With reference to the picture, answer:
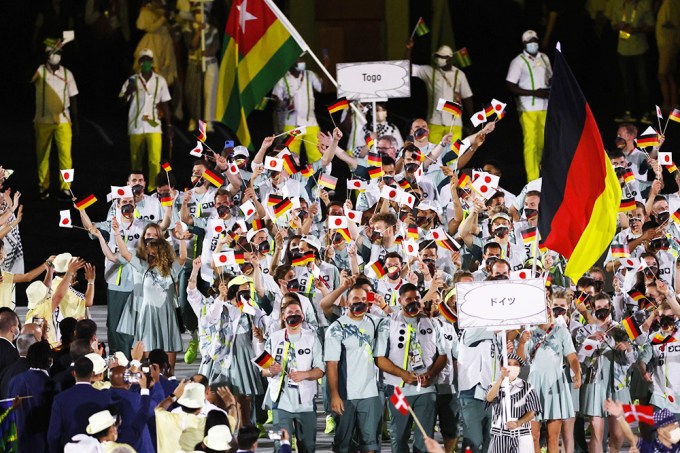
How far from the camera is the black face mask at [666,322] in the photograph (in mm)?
18609

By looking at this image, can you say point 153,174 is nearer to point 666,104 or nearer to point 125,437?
point 666,104

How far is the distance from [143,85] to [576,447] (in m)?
9.88

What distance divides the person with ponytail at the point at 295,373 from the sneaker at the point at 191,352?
11.7ft

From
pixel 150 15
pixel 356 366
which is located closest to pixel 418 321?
pixel 356 366

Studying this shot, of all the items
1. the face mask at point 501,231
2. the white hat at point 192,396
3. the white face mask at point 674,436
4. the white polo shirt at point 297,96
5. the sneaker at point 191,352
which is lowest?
the white face mask at point 674,436

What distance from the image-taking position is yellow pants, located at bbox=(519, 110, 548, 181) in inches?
1047

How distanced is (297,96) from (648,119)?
20.3 feet

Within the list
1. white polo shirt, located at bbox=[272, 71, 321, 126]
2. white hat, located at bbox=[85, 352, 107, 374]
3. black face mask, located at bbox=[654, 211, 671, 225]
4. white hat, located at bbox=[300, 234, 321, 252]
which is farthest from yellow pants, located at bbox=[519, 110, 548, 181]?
white hat, located at bbox=[85, 352, 107, 374]

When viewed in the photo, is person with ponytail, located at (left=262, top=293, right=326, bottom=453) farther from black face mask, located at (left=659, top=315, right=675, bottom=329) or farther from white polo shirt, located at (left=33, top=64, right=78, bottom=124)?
white polo shirt, located at (left=33, top=64, right=78, bottom=124)

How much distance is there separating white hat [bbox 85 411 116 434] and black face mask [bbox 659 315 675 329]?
590 centimetres

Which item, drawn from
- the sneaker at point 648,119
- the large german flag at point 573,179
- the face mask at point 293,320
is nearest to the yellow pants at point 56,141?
the sneaker at point 648,119

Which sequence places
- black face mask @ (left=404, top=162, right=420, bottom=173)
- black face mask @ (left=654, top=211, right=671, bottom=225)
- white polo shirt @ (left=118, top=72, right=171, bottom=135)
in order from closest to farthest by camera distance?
1. black face mask @ (left=654, top=211, right=671, bottom=225)
2. black face mask @ (left=404, top=162, right=420, bottom=173)
3. white polo shirt @ (left=118, top=72, right=171, bottom=135)

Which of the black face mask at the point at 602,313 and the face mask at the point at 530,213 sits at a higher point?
the face mask at the point at 530,213

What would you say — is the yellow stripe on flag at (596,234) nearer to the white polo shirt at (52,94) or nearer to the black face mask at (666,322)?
the black face mask at (666,322)
